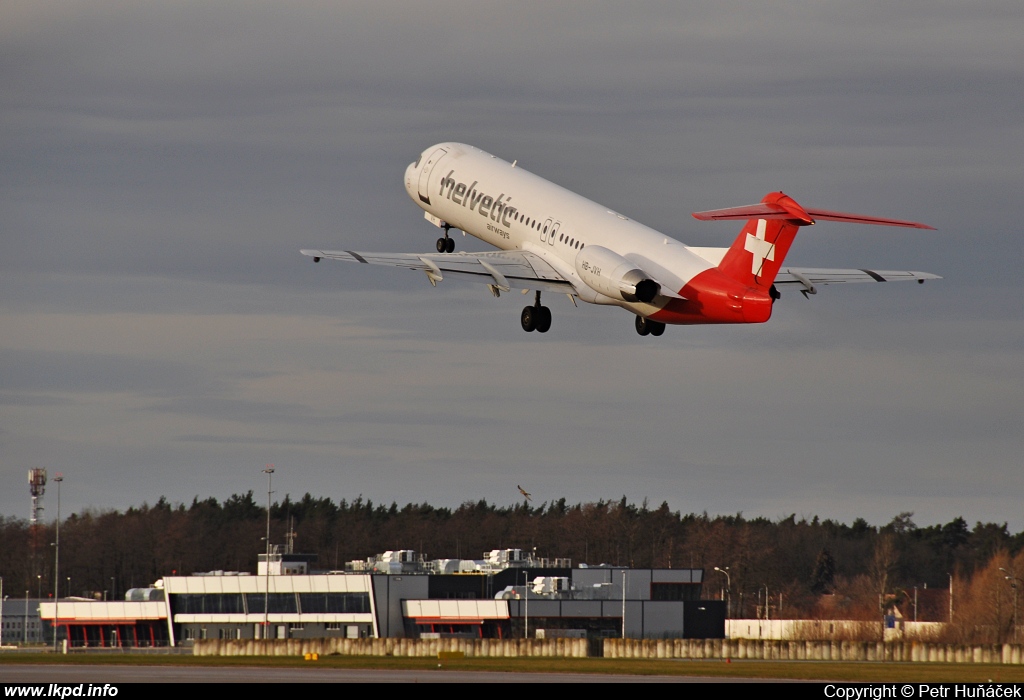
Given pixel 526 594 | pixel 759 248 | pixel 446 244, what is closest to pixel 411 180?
pixel 446 244

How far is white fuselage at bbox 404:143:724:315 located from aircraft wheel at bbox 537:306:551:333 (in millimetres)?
2123

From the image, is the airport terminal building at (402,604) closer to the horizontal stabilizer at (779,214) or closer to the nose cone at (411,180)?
the nose cone at (411,180)

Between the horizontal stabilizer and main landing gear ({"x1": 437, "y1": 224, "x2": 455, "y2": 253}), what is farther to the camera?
main landing gear ({"x1": 437, "y1": 224, "x2": 455, "y2": 253})

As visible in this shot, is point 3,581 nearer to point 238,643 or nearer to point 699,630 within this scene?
point 238,643

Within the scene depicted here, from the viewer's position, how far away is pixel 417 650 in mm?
89688

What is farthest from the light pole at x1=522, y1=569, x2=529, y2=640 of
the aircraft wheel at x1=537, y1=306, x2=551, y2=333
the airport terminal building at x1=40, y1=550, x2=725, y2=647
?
the aircraft wheel at x1=537, y1=306, x2=551, y2=333

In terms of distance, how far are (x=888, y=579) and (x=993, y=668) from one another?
2756 inches

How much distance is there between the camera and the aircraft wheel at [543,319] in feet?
221

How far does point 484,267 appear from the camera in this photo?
65.1 metres

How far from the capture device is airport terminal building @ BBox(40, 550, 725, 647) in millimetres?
110062

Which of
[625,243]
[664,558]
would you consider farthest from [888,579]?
[625,243]

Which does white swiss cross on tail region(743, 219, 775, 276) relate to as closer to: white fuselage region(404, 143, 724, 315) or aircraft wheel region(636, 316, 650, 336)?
white fuselage region(404, 143, 724, 315)

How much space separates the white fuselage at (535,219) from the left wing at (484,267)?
581mm

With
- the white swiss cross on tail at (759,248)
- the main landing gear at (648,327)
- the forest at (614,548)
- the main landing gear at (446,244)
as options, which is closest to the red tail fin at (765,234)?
the white swiss cross on tail at (759,248)
